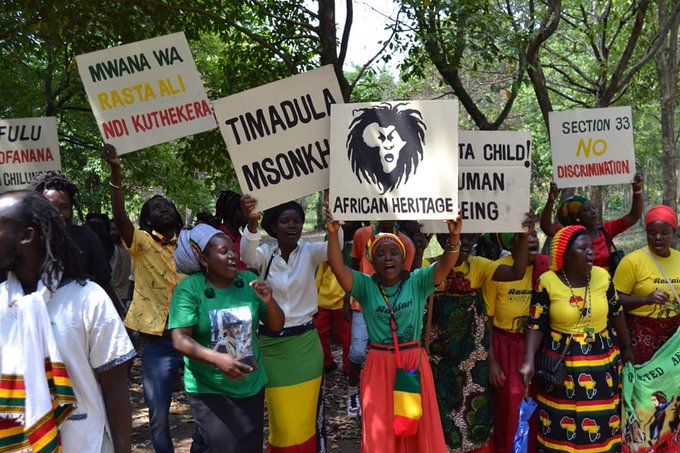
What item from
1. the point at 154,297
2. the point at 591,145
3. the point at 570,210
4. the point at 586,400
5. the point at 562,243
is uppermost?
the point at 591,145

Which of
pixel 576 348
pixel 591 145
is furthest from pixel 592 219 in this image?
pixel 576 348

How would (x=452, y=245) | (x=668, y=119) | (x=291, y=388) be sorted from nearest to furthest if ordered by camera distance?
(x=452, y=245) → (x=291, y=388) → (x=668, y=119)

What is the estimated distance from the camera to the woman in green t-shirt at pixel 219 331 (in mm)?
3492

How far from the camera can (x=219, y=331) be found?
3.51 m

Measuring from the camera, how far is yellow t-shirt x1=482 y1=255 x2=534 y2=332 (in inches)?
176

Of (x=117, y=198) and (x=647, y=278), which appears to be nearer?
(x=117, y=198)

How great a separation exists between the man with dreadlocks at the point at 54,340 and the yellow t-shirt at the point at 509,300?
2.80 metres

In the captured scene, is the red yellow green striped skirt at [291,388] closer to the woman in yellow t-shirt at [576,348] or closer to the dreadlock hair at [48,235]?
the woman in yellow t-shirt at [576,348]

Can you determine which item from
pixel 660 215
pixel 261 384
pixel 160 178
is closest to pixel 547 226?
pixel 660 215

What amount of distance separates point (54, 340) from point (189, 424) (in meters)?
4.22

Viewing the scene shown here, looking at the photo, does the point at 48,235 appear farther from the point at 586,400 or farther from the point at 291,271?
the point at 586,400

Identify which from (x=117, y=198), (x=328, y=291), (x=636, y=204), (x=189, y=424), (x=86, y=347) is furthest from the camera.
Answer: (x=328, y=291)

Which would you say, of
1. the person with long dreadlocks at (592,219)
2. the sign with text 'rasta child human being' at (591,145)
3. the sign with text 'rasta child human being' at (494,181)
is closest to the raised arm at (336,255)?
the sign with text 'rasta child human being' at (494,181)

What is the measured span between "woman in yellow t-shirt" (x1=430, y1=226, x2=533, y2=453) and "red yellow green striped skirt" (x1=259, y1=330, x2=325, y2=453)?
0.93m
